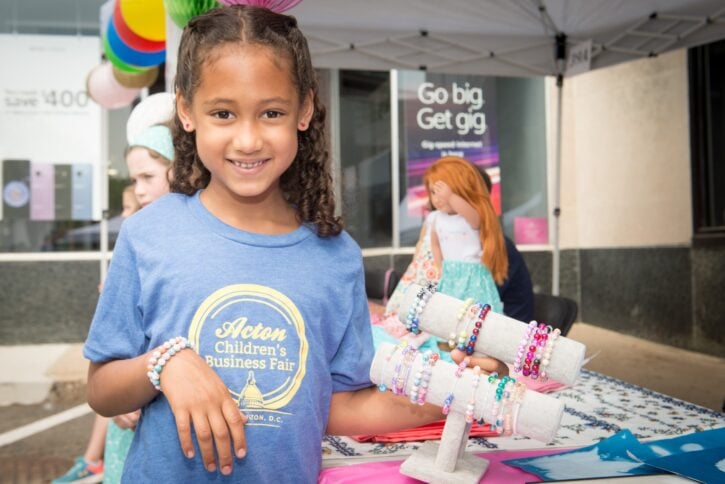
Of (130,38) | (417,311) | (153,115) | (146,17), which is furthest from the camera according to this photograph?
(130,38)

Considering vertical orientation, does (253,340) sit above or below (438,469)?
above

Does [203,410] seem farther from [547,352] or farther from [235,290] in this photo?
[547,352]

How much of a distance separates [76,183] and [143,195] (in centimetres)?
572

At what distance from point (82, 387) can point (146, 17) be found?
121 inches

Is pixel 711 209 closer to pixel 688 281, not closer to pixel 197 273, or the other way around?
pixel 688 281

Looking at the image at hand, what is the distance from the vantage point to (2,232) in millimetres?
6973

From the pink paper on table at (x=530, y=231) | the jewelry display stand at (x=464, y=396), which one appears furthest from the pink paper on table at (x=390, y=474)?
the pink paper on table at (x=530, y=231)

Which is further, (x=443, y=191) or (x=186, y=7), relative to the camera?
(x=443, y=191)

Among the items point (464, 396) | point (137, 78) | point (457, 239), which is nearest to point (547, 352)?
point (464, 396)

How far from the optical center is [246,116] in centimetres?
92

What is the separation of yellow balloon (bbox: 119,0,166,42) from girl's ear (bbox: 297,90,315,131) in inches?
100

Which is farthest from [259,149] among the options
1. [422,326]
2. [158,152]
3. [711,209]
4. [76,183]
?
[76,183]

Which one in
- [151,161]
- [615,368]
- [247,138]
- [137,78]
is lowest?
[615,368]

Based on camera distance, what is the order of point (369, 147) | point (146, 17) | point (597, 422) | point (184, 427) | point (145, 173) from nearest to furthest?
point (184, 427) → point (597, 422) → point (145, 173) → point (146, 17) → point (369, 147)
